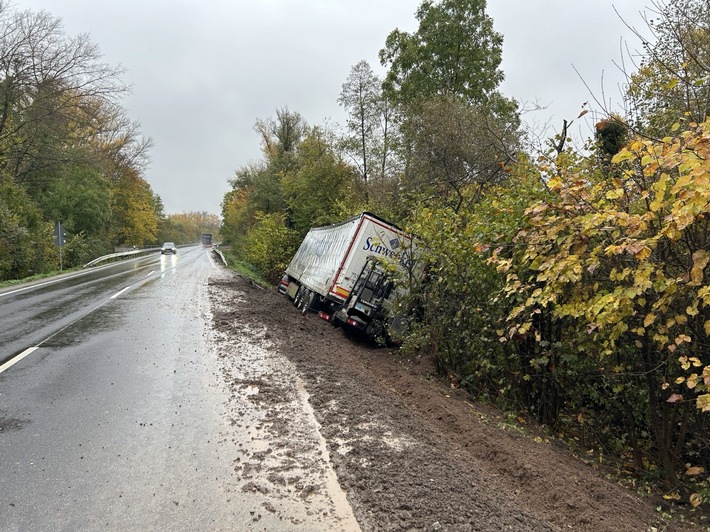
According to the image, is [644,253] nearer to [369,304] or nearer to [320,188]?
[369,304]

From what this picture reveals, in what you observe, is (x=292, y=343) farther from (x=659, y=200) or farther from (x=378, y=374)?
(x=659, y=200)

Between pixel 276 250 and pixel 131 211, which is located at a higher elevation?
pixel 276 250

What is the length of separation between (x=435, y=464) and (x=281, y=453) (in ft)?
4.37

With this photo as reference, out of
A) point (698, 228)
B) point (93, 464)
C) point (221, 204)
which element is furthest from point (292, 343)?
point (221, 204)

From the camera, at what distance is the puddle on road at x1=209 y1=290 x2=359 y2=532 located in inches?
128

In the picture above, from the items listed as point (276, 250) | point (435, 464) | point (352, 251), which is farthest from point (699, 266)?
point (276, 250)

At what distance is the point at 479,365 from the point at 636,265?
3.35 meters

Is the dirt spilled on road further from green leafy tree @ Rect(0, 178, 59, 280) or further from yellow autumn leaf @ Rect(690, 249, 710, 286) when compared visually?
green leafy tree @ Rect(0, 178, 59, 280)

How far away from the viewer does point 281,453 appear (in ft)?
13.6

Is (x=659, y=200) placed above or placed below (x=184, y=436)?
above

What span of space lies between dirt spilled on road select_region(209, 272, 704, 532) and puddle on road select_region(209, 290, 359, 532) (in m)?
0.03

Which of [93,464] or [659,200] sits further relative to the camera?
[93,464]

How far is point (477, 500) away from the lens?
11.1ft

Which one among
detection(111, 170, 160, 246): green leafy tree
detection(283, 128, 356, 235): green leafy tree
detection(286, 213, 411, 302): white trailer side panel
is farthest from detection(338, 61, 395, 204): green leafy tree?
detection(111, 170, 160, 246): green leafy tree
